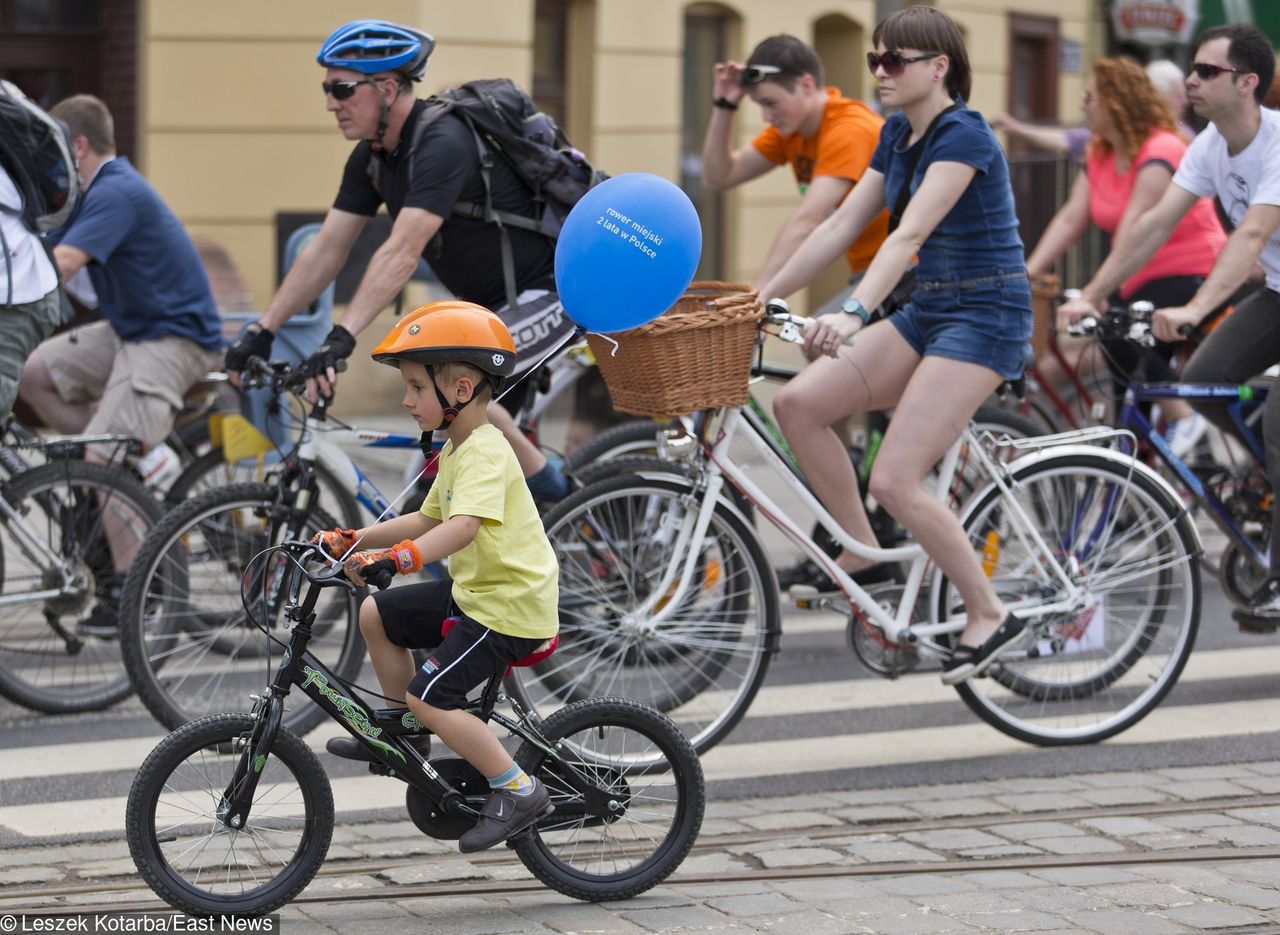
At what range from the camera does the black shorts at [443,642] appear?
14.5ft

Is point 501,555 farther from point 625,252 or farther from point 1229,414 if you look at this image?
point 1229,414

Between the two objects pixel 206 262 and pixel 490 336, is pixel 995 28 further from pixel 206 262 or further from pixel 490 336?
pixel 490 336

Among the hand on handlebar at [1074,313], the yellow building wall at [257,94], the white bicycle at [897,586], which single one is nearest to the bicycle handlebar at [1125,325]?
the hand on handlebar at [1074,313]

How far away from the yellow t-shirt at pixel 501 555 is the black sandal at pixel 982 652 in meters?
1.76

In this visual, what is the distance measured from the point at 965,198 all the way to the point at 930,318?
1.21 feet

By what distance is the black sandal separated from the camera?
5.85 meters

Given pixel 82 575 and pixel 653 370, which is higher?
pixel 653 370

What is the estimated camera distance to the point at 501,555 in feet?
14.6

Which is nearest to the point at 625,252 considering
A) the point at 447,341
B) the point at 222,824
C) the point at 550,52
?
the point at 447,341

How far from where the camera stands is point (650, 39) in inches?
590

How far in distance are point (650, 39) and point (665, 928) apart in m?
11.3

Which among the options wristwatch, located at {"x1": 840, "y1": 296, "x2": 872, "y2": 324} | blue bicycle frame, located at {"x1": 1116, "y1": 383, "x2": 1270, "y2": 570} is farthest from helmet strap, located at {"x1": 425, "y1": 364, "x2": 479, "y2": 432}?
blue bicycle frame, located at {"x1": 1116, "y1": 383, "x2": 1270, "y2": 570}

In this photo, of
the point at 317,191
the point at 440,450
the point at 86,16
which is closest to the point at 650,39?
the point at 317,191

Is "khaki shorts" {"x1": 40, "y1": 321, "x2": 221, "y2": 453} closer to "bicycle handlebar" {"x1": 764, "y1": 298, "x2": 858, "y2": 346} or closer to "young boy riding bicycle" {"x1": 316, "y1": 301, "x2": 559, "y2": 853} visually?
"bicycle handlebar" {"x1": 764, "y1": 298, "x2": 858, "y2": 346}
